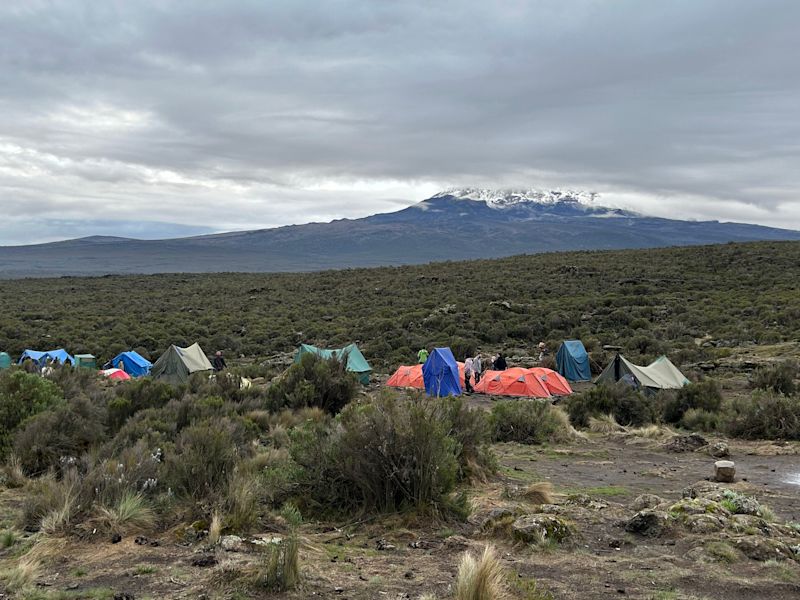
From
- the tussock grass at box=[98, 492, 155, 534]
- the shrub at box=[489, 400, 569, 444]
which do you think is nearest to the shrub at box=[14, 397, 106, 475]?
the tussock grass at box=[98, 492, 155, 534]

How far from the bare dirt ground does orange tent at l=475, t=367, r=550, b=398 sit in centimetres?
1277

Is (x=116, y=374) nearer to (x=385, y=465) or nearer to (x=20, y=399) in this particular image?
(x=20, y=399)

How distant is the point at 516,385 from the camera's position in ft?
67.1

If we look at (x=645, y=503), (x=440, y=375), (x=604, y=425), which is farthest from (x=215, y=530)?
(x=440, y=375)

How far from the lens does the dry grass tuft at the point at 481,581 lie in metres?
3.98

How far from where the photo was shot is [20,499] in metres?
7.27

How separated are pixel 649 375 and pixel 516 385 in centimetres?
407

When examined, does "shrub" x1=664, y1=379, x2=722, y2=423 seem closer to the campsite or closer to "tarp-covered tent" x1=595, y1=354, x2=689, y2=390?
the campsite

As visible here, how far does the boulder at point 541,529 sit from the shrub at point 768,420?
879 cm

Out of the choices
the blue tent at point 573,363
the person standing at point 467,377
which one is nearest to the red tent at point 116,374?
the person standing at point 467,377

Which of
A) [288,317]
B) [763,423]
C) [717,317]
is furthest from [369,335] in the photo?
[763,423]

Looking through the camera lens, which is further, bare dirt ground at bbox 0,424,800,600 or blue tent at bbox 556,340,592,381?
blue tent at bbox 556,340,592,381

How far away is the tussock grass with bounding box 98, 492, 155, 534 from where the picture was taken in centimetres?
571

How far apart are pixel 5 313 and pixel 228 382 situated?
31.9 meters
